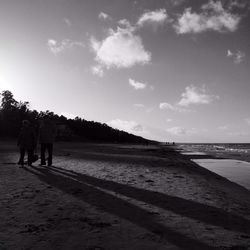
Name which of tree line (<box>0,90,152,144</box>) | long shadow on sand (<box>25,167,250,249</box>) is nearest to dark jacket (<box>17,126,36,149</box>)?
long shadow on sand (<box>25,167,250,249</box>)

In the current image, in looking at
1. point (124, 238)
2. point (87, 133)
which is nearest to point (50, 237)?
point (124, 238)

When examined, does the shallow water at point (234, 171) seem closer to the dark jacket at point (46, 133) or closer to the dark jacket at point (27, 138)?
the dark jacket at point (46, 133)

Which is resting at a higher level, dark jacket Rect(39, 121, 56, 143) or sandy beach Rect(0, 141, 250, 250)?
dark jacket Rect(39, 121, 56, 143)

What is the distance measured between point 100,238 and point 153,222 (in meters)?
1.28

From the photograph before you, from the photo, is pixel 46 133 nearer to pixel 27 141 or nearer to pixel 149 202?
pixel 27 141

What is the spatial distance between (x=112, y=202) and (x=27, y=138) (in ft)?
30.4

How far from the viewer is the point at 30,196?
26.0 ft

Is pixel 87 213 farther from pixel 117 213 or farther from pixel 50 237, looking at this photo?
pixel 50 237

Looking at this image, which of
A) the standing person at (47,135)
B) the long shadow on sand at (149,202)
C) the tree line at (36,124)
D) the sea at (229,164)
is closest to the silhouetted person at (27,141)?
the standing person at (47,135)

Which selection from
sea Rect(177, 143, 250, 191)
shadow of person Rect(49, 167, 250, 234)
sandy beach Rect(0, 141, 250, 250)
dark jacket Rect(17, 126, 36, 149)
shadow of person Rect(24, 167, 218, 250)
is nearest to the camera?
sandy beach Rect(0, 141, 250, 250)

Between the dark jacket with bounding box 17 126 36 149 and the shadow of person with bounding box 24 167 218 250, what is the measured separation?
Result: 11.3 feet

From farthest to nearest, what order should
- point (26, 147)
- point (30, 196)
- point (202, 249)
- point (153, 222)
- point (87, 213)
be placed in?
point (26, 147) < point (30, 196) < point (87, 213) < point (153, 222) < point (202, 249)

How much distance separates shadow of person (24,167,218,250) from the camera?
4891mm

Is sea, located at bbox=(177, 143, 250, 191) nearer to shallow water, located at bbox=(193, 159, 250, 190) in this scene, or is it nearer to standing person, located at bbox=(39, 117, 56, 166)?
shallow water, located at bbox=(193, 159, 250, 190)
